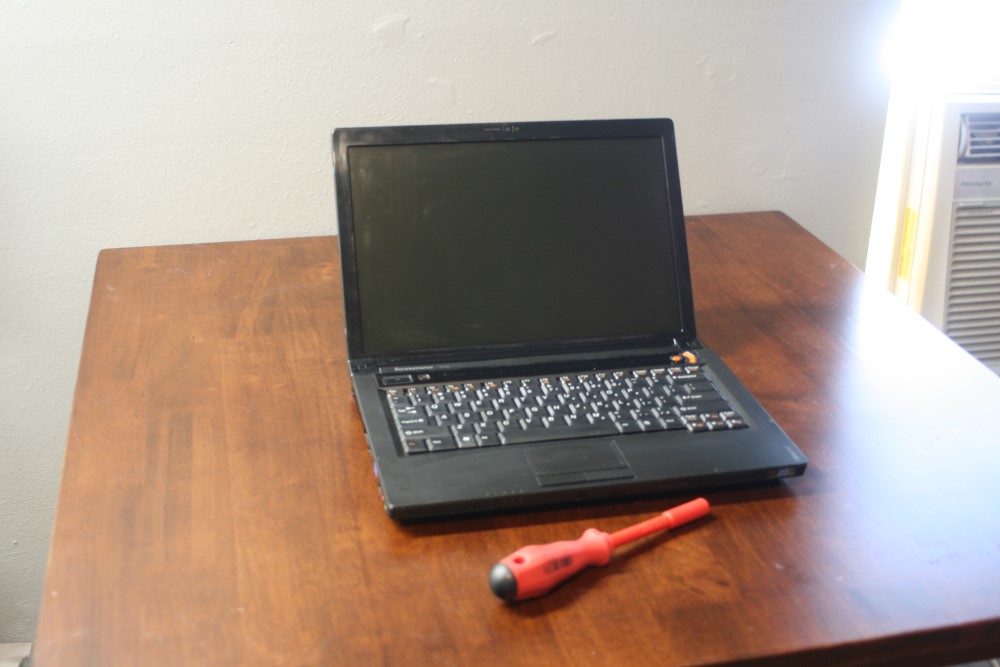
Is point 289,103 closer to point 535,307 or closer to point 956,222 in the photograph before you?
point 535,307

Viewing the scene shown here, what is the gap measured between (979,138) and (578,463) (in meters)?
1.23

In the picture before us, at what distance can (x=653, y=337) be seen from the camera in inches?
37.7

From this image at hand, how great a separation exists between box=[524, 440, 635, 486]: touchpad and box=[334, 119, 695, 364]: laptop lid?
16 centimetres

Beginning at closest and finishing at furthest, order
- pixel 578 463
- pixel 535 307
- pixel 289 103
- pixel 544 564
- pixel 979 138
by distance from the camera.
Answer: pixel 544 564 → pixel 578 463 → pixel 535 307 → pixel 289 103 → pixel 979 138

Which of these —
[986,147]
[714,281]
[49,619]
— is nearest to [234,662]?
[49,619]

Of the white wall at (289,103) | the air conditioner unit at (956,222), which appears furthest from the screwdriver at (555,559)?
the air conditioner unit at (956,222)

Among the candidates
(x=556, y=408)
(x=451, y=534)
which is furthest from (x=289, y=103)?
(x=451, y=534)

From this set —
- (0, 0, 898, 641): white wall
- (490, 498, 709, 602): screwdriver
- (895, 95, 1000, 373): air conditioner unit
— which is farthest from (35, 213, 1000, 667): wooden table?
(895, 95, 1000, 373): air conditioner unit

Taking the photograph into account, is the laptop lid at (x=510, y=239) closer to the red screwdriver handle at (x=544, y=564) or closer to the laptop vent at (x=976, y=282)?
the red screwdriver handle at (x=544, y=564)

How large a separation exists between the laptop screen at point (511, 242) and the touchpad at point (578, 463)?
173mm

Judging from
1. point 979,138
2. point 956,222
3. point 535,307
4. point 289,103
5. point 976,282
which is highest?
point 289,103

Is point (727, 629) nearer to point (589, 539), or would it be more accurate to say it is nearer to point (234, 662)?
point (589, 539)

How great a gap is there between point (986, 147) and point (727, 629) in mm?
1332

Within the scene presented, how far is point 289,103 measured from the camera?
1.27 m
